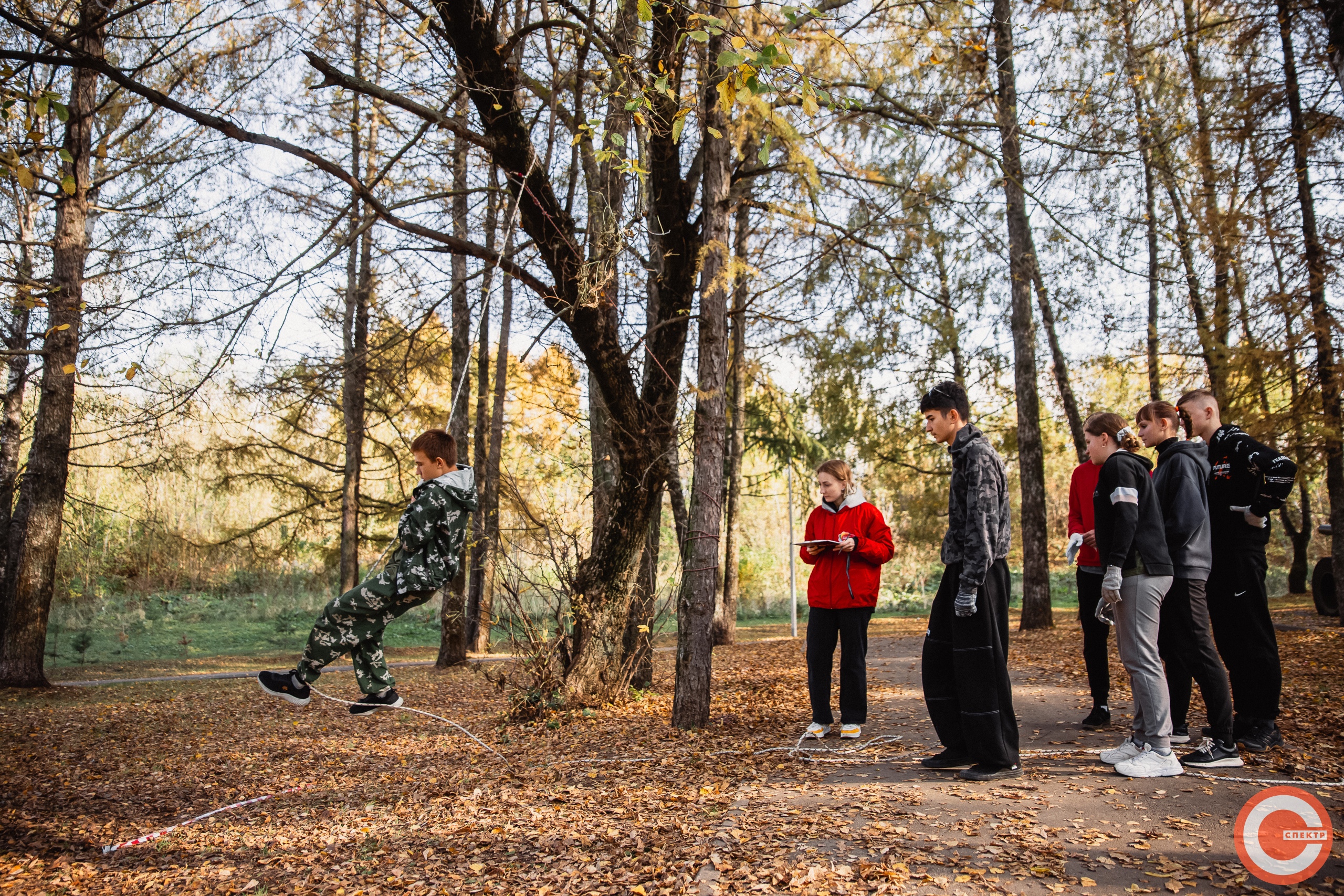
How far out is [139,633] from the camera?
668 inches

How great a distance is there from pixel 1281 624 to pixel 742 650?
25.7 feet

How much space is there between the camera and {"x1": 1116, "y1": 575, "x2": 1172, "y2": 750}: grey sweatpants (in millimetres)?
4438

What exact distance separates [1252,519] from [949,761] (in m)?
2.38

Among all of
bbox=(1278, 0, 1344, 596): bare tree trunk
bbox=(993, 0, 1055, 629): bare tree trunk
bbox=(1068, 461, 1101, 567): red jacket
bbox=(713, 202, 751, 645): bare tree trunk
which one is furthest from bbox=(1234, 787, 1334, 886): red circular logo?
A: bbox=(713, 202, 751, 645): bare tree trunk

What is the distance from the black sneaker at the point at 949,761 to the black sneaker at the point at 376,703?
3.18 meters

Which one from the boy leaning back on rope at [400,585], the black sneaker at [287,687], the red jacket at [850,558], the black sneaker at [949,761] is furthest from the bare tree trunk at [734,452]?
the black sneaker at [287,687]

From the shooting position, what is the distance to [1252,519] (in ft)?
16.0

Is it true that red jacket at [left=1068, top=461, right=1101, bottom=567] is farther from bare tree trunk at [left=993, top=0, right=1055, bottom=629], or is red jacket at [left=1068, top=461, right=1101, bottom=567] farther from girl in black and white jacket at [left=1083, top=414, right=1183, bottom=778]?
bare tree trunk at [left=993, top=0, right=1055, bottom=629]

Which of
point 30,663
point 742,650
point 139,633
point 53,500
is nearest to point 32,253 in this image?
point 53,500

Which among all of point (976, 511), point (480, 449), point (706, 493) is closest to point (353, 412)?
point (480, 449)

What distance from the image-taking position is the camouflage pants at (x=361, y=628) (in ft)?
15.1

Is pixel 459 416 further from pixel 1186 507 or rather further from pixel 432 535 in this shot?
pixel 1186 507

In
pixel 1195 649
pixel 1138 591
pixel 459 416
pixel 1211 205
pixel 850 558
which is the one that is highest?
pixel 1211 205

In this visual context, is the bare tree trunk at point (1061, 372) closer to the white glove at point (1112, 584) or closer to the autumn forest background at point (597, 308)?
the autumn forest background at point (597, 308)
